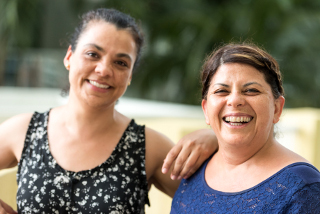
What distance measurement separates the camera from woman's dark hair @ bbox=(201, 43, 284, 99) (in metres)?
1.59

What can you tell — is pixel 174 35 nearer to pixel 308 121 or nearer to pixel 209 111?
pixel 308 121

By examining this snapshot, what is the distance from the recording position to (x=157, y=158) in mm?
2113

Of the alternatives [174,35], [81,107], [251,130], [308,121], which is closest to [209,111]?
[251,130]

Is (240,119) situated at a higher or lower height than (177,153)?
higher

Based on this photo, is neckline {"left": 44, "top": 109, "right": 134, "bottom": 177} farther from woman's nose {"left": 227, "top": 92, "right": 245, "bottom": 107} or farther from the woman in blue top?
woman's nose {"left": 227, "top": 92, "right": 245, "bottom": 107}

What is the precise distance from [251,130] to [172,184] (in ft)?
2.31

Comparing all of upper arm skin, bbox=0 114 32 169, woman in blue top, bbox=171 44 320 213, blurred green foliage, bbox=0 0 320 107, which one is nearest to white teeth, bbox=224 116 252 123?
woman in blue top, bbox=171 44 320 213

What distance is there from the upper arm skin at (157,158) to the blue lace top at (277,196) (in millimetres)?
437

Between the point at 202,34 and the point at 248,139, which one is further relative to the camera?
the point at 202,34

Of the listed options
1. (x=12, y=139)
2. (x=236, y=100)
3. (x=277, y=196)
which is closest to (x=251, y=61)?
(x=236, y=100)

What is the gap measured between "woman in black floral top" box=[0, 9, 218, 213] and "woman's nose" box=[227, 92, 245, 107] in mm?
414

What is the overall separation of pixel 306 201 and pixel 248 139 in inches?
12.2

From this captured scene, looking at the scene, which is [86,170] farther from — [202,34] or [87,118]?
[202,34]

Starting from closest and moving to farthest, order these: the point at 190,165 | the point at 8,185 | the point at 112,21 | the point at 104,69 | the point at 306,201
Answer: the point at 306,201 < the point at 190,165 < the point at 104,69 < the point at 112,21 < the point at 8,185
